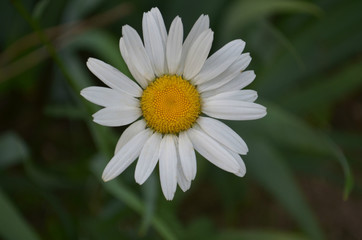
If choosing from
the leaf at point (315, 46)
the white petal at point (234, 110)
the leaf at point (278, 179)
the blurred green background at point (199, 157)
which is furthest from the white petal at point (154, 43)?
the leaf at point (315, 46)

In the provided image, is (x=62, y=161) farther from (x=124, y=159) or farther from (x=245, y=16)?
(x=124, y=159)

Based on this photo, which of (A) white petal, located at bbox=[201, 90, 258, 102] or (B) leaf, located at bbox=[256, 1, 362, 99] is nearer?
(A) white petal, located at bbox=[201, 90, 258, 102]

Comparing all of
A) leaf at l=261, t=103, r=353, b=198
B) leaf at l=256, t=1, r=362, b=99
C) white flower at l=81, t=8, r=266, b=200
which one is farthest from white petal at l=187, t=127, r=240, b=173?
leaf at l=256, t=1, r=362, b=99

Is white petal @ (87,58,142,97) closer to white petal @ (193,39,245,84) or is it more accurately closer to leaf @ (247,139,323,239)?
white petal @ (193,39,245,84)

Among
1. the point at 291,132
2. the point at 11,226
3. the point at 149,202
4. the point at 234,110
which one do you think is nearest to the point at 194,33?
the point at 234,110

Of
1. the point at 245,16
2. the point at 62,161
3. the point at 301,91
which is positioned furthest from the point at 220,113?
the point at 62,161
